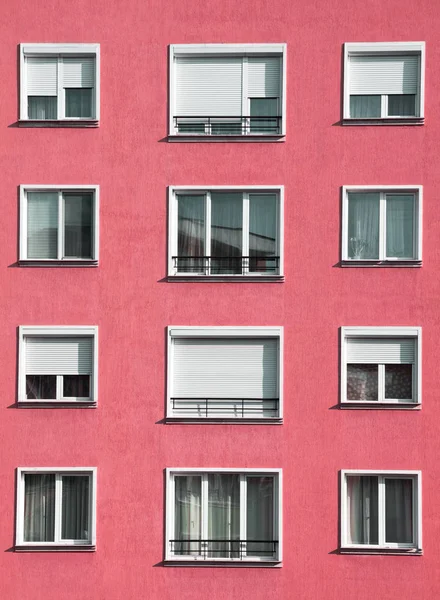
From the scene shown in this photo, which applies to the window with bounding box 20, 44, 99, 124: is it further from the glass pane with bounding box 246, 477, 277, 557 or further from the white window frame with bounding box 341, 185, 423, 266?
the glass pane with bounding box 246, 477, 277, 557

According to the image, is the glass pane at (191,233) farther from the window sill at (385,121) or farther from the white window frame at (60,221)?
the window sill at (385,121)

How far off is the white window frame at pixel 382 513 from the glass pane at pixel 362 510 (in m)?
0.09

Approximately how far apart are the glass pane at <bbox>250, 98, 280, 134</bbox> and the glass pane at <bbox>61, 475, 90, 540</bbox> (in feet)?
24.2

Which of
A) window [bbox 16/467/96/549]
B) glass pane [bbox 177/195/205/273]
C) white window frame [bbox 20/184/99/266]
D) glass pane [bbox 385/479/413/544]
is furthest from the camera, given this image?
glass pane [bbox 177/195/205/273]

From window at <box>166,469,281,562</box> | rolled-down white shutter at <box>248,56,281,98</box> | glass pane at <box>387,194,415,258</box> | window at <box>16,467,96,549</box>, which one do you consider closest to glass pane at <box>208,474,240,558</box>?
window at <box>166,469,281,562</box>

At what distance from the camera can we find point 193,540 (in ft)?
60.5

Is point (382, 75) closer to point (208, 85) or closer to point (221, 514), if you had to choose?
point (208, 85)

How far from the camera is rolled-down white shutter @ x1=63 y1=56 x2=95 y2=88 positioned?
1923cm

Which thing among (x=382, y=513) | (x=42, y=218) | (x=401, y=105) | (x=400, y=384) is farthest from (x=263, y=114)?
(x=382, y=513)

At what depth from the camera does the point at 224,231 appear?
19.1 m

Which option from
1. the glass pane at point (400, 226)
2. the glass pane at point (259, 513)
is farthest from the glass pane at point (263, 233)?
the glass pane at point (259, 513)

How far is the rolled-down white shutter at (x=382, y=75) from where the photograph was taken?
1905 centimetres

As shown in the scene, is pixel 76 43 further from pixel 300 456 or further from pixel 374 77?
pixel 300 456

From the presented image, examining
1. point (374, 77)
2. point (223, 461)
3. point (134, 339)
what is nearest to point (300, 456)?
point (223, 461)
